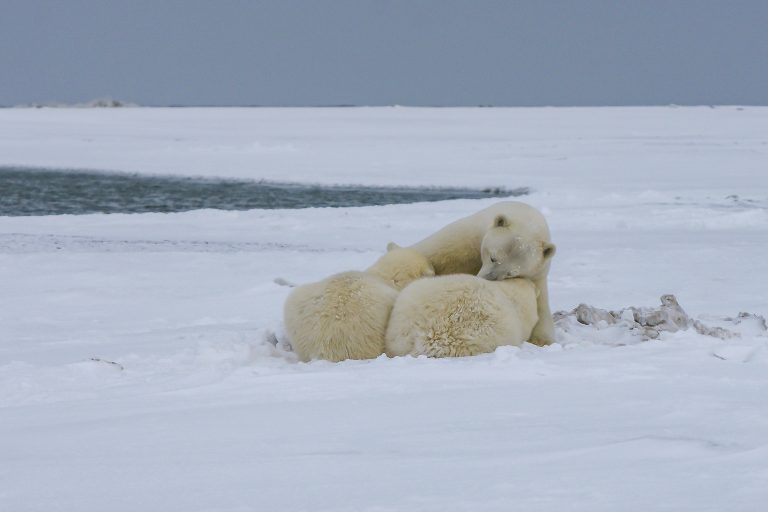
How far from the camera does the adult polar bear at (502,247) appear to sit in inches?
183

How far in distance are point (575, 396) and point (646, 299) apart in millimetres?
3446

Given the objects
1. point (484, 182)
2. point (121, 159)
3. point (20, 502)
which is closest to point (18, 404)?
point (20, 502)

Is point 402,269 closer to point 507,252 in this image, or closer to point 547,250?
point 507,252

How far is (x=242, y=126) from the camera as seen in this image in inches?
1426

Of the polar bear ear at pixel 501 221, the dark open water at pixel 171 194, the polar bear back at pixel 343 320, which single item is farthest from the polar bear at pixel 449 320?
the dark open water at pixel 171 194

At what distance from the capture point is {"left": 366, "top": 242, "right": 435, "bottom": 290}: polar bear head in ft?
16.0

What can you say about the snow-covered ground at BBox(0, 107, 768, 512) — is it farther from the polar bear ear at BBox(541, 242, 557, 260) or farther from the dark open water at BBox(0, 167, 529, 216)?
the dark open water at BBox(0, 167, 529, 216)

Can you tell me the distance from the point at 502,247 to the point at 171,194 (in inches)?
516

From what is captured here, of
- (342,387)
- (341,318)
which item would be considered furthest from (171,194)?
(342,387)

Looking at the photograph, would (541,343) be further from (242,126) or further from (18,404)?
(242,126)

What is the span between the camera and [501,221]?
→ 470cm

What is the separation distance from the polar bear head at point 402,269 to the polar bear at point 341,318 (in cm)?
35

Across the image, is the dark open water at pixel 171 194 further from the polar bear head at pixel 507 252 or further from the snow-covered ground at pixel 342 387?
the polar bear head at pixel 507 252

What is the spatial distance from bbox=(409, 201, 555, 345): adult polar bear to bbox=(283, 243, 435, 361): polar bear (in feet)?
1.67
